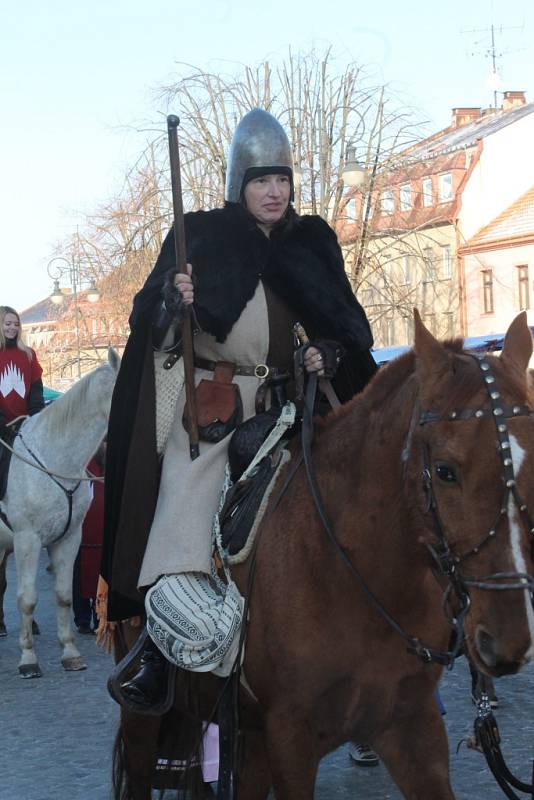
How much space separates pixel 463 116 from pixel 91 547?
42.7 meters

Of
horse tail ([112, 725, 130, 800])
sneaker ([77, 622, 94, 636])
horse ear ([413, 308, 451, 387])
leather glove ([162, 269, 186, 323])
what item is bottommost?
sneaker ([77, 622, 94, 636])

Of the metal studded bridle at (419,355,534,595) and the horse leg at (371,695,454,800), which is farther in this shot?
the horse leg at (371,695,454,800)

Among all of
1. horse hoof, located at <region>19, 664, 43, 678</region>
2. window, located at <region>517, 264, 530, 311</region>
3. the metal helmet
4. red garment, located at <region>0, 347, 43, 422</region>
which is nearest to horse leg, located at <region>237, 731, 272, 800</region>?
the metal helmet

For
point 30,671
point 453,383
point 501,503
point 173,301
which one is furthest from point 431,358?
point 30,671

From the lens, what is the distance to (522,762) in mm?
6121

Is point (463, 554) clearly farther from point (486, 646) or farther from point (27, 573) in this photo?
point (27, 573)

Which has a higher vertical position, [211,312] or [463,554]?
[211,312]

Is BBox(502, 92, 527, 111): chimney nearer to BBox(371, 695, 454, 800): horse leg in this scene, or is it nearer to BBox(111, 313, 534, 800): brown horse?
BBox(111, 313, 534, 800): brown horse

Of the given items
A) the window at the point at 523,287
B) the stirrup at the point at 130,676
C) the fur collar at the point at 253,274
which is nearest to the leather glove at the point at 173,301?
the fur collar at the point at 253,274

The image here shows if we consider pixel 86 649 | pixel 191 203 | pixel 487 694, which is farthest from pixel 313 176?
pixel 487 694

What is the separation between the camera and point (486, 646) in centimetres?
304

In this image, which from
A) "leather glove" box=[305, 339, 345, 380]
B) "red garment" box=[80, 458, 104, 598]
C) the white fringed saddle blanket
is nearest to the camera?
the white fringed saddle blanket

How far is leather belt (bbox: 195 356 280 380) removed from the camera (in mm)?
4363

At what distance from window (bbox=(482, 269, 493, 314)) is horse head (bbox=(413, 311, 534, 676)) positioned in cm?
3942
